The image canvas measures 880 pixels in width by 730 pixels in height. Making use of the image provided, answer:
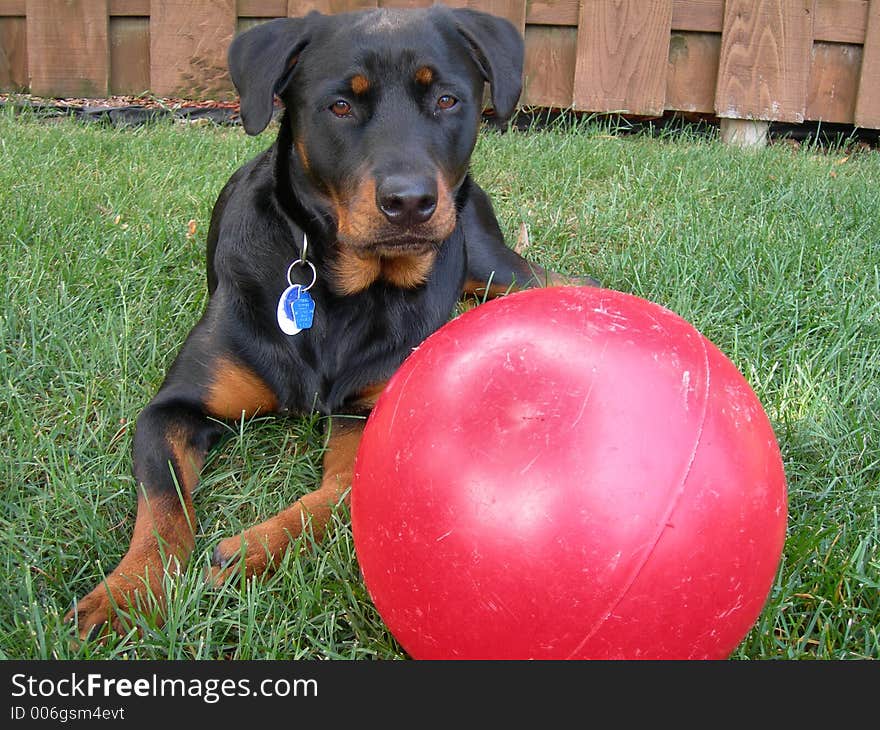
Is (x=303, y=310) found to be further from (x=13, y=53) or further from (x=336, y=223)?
(x=13, y=53)

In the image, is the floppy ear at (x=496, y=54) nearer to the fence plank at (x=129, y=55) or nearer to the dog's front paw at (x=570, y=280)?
the dog's front paw at (x=570, y=280)

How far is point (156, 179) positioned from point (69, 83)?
2.15 meters

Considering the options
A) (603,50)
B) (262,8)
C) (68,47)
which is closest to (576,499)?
(603,50)

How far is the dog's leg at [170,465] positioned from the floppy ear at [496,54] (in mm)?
1047

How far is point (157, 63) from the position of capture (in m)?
5.87

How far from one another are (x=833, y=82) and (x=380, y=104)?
4197 mm

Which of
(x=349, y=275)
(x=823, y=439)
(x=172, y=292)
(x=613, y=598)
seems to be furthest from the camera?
(x=172, y=292)

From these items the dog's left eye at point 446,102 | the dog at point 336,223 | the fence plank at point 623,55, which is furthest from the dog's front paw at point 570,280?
the fence plank at point 623,55

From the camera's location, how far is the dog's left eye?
2.47 metres

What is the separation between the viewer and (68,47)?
5918 mm

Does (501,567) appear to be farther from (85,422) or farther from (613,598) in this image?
(85,422)

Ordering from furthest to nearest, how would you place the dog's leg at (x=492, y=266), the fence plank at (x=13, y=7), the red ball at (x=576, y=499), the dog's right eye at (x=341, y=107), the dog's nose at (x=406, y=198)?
the fence plank at (x=13, y=7) < the dog's leg at (x=492, y=266) < the dog's right eye at (x=341, y=107) < the dog's nose at (x=406, y=198) < the red ball at (x=576, y=499)

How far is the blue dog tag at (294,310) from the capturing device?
2471 mm
